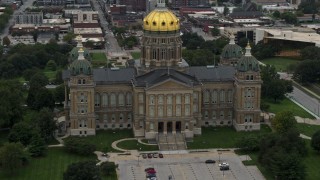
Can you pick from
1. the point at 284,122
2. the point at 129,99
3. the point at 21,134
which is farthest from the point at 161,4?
the point at 21,134

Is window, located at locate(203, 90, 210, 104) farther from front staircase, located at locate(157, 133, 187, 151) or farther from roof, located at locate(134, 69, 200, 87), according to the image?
front staircase, located at locate(157, 133, 187, 151)

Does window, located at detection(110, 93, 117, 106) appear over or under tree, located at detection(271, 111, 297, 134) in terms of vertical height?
over

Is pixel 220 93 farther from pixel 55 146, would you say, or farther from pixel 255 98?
pixel 55 146

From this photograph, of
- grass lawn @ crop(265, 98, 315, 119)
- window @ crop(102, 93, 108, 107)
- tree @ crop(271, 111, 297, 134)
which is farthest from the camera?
grass lawn @ crop(265, 98, 315, 119)

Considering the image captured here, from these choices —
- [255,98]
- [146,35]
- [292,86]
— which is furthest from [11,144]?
[292,86]

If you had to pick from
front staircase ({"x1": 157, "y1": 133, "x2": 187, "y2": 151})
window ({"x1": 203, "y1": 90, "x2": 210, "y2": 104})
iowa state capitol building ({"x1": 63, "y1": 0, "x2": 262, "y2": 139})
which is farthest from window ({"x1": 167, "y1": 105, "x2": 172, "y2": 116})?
window ({"x1": 203, "y1": 90, "x2": 210, "y2": 104})

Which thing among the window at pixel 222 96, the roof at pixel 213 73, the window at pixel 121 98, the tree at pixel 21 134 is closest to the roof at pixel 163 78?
the roof at pixel 213 73
